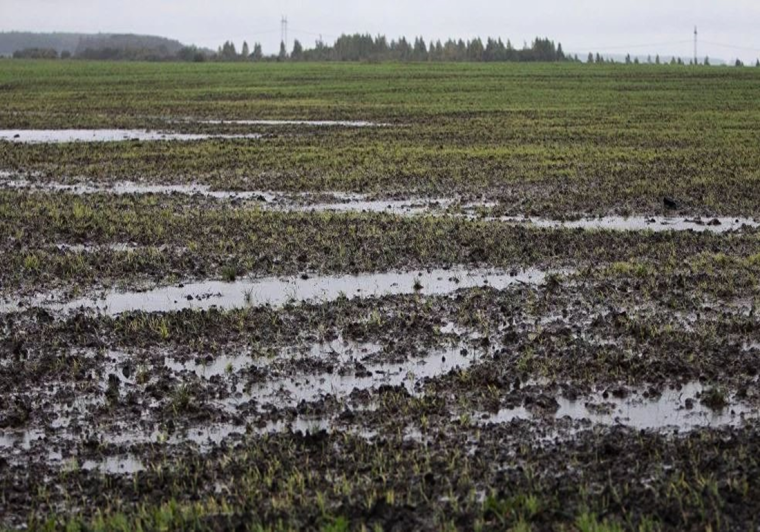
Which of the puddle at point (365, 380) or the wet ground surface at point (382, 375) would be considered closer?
the wet ground surface at point (382, 375)

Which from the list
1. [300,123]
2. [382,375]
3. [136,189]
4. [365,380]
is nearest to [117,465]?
[365,380]

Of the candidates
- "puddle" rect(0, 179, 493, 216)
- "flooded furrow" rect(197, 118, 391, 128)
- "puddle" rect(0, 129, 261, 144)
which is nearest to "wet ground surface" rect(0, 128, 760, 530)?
"puddle" rect(0, 179, 493, 216)

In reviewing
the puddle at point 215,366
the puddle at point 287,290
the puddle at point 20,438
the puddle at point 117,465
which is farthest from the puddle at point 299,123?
the puddle at point 117,465

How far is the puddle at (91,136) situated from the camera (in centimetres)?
3494

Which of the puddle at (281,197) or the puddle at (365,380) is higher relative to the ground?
the puddle at (281,197)

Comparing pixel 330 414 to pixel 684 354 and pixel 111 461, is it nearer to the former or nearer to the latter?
pixel 111 461

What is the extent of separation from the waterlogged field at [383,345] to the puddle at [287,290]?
56 mm

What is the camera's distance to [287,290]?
13250 millimetres

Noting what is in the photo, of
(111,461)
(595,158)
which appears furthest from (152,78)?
(111,461)

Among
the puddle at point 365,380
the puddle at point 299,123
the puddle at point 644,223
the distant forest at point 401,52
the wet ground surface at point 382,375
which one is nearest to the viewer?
the wet ground surface at point 382,375

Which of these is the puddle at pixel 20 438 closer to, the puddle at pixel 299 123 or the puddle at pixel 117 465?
the puddle at pixel 117 465

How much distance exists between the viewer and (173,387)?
9.48 meters

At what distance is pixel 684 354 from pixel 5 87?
6938 cm

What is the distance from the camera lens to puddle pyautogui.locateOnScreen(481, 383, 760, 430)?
8453mm
